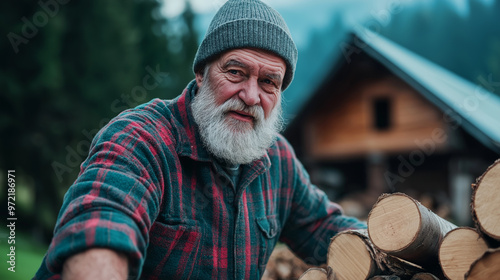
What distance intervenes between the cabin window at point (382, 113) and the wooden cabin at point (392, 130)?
3cm

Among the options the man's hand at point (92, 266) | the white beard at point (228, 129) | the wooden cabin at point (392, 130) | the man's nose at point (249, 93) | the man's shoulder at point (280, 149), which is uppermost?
the man's nose at point (249, 93)

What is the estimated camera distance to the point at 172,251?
2.06 m

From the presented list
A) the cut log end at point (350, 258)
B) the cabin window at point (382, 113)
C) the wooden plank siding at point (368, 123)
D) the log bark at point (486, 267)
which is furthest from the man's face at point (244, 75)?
the cabin window at point (382, 113)

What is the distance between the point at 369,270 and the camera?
212 centimetres

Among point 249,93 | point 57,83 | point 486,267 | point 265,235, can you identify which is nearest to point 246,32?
point 249,93

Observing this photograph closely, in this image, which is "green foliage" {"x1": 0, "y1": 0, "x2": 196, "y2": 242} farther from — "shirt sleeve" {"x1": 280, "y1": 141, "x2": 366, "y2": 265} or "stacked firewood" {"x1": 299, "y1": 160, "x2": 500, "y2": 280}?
"stacked firewood" {"x1": 299, "y1": 160, "x2": 500, "y2": 280}

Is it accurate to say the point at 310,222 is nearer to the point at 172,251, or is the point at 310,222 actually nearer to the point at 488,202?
the point at 172,251

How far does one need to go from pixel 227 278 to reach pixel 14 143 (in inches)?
447

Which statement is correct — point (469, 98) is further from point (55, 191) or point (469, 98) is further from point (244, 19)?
point (55, 191)

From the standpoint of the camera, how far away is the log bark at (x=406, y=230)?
192 centimetres

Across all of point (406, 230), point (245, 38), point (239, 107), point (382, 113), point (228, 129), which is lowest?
point (382, 113)

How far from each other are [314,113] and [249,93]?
33.3 feet

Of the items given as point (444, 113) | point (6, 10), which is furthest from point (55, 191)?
point (444, 113)

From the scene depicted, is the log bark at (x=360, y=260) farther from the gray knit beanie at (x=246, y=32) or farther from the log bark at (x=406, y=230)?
the gray knit beanie at (x=246, y=32)
